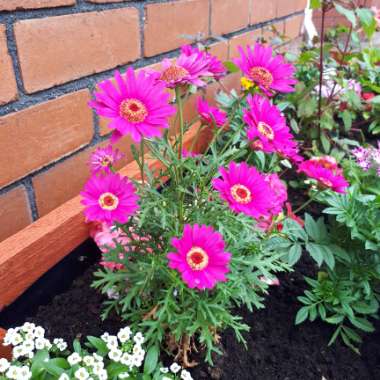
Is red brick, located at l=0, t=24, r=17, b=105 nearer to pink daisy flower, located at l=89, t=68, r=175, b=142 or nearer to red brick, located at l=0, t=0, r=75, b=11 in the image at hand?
red brick, located at l=0, t=0, r=75, b=11

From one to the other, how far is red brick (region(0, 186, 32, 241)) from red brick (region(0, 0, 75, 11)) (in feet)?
1.21

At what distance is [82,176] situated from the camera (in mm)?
1139

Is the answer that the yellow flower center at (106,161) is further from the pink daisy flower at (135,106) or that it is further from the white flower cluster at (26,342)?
the white flower cluster at (26,342)

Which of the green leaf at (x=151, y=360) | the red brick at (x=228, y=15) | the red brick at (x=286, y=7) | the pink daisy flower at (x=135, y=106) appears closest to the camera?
the pink daisy flower at (x=135, y=106)

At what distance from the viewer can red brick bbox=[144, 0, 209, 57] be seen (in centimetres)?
122

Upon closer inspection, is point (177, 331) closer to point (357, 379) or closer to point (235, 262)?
point (235, 262)

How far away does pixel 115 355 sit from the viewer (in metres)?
0.74

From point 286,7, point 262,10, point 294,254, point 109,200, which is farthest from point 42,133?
point 286,7

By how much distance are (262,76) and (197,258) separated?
315mm

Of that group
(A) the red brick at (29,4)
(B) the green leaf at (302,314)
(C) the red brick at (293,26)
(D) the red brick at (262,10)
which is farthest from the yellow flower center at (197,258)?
(C) the red brick at (293,26)

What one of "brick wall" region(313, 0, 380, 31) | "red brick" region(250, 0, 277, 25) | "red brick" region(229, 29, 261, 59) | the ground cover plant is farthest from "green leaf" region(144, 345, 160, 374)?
"brick wall" region(313, 0, 380, 31)

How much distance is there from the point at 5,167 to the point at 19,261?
198 mm

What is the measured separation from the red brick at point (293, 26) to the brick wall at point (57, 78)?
117 centimetres

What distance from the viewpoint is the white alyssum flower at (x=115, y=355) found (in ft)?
2.42
